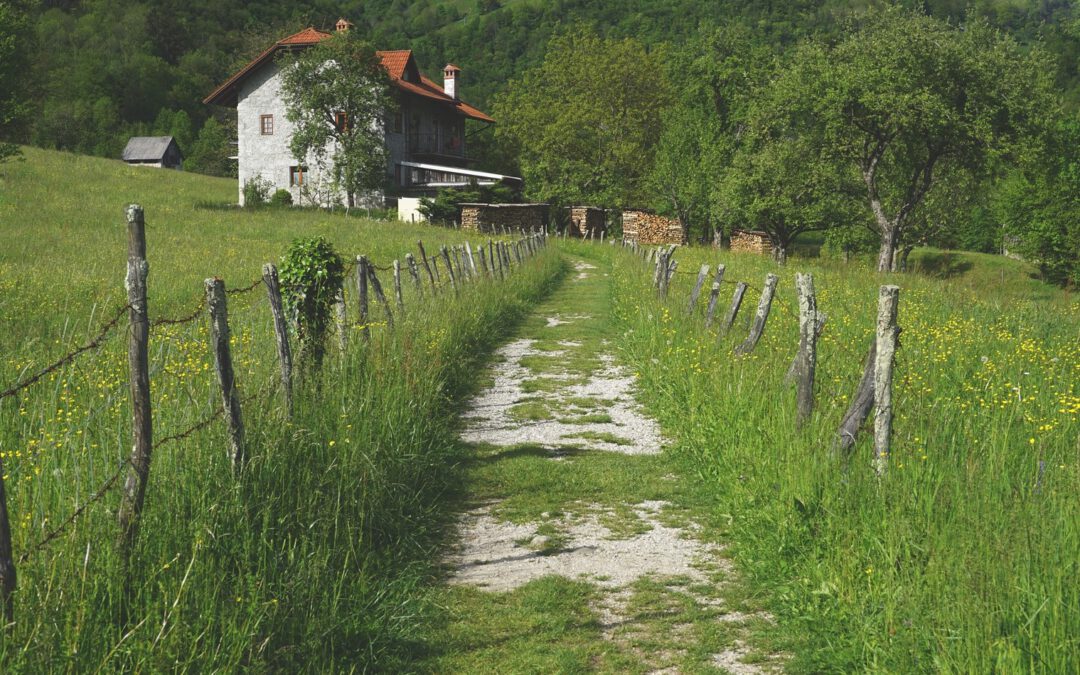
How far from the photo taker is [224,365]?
4.95m

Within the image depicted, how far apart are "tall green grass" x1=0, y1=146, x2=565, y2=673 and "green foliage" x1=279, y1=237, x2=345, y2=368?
0.91 ft

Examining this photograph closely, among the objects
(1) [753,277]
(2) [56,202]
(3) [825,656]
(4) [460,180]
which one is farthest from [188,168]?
(3) [825,656]

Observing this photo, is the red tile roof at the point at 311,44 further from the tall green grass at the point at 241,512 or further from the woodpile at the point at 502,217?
the tall green grass at the point at 241,512

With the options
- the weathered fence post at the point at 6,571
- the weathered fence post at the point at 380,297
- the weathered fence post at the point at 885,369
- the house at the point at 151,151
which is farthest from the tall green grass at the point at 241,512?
the house at the point at 151,151

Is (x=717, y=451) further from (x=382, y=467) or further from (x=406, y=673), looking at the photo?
(x=406, y=673)

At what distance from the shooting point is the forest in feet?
123

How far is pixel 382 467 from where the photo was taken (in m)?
6.52

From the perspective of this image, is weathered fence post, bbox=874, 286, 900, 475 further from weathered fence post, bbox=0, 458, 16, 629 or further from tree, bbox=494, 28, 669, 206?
tree, bbox=494, 28, 669, 206

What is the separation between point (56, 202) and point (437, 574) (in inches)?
1330

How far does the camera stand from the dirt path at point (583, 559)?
462 cm

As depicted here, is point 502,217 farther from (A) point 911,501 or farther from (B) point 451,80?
(A) point 911,501

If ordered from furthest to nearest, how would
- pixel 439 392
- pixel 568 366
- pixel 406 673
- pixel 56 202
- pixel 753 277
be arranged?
pixel 56 202
pixel 753 277
pixel 568 366
pixel 439 392
pixel 406 673

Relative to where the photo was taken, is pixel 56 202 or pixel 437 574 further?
pixel 56 202

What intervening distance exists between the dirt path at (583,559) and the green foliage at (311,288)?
191 cm
